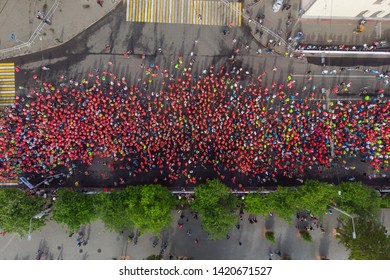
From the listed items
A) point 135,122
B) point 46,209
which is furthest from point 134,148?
point 46,209

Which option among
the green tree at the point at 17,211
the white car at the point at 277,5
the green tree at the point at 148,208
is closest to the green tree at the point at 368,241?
the green tree at the point at 148,208

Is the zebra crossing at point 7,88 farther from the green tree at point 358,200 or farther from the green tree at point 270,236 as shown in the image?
the green tree at point 358,200

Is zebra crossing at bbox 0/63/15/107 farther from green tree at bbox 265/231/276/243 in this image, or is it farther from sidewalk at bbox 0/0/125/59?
green tree at bbox 265/231/276/243

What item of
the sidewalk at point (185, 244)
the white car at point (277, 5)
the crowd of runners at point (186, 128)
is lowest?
the sidewalk at point (185, 244)

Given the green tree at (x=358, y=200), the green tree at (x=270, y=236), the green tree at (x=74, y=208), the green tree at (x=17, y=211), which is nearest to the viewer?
the green tree at (x=17, y=211)

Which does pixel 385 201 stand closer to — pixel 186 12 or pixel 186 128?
pixel 186 128

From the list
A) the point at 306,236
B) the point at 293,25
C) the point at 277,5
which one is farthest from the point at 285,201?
the point at 277,5

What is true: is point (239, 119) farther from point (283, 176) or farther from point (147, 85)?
point (147, 85)

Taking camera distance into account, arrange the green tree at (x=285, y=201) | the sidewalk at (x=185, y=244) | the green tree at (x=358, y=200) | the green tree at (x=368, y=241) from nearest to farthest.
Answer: the green tree at (x=368, y=241) → the green tree at (x=358, y=200) → the green tree at (x=285, y=201) → the sidewalk at (x=185, y=244)
